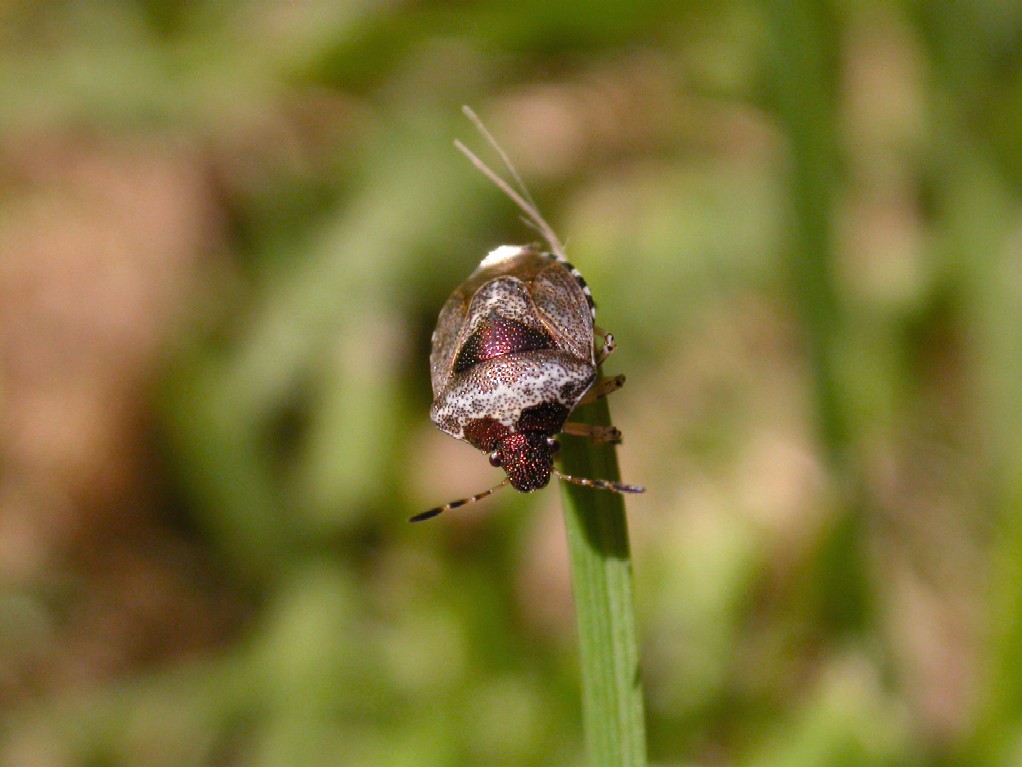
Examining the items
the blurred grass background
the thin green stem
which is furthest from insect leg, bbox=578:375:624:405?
the blurred grass background

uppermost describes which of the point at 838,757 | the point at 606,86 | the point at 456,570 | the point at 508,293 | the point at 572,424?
the point at 606,86

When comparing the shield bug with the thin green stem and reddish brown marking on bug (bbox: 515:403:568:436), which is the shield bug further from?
the thin green stem

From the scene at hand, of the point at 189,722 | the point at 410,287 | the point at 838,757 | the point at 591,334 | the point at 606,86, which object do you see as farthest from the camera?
the point at 606,86

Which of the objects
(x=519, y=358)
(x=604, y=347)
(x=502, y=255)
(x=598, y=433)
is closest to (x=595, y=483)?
(x=598, y=433)

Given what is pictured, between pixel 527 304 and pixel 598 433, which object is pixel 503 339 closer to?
pixel 527 304

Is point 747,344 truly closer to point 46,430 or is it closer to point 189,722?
point 189,722

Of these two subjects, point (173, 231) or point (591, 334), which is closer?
point (591, 334)

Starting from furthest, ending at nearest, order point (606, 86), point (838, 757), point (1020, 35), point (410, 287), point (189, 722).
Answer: point (606, 86) → point (410, 287) → point (1020, 35) → point (189, 722) → point (838, 757)

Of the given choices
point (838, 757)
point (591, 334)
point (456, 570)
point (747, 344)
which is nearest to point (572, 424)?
point (591, 334)
